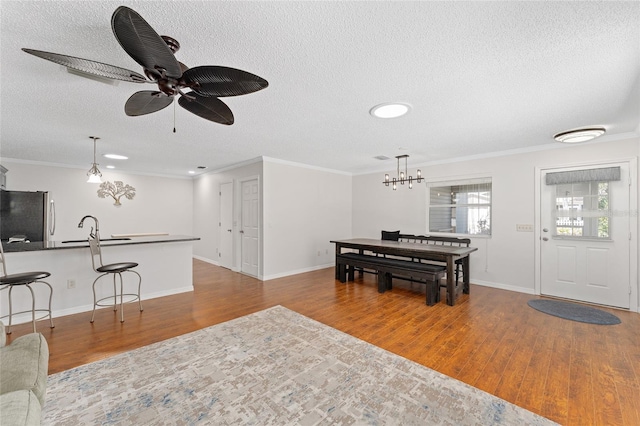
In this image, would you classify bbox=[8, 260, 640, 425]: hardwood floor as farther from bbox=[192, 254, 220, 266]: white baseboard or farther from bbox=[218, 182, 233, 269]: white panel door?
bbox=[192, 254, 220, 266]: white baseboard

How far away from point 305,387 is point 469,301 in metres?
3.12

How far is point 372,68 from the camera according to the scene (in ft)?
6.79

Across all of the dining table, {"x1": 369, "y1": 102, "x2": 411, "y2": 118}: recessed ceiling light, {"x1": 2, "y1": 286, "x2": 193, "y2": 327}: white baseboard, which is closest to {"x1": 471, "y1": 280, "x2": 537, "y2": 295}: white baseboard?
the dining table

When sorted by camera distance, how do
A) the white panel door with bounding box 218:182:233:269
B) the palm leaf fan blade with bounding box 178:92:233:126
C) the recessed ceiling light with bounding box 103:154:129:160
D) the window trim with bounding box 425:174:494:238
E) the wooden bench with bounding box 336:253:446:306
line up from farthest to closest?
the white panel door with bounding box 218:182:233:269 < the recessed ceiling light with bounding box 103:154:129:160 < the window trim with bounding box 425:174:494:238 < the wooden bench with bounding box 336:253:446:306 < the palm leaf fan blade with bounding box 178:92:233:126

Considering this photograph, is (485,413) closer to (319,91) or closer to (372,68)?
(372,68)

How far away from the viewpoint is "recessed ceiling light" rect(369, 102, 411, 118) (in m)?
2.73

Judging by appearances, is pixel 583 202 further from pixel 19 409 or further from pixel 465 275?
pixel 19 409

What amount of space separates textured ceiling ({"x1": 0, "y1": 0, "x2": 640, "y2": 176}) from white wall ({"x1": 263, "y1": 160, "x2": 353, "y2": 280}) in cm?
165

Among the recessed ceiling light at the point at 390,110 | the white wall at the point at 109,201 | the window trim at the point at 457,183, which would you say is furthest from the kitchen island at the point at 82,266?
the window trim at the point at 457,183

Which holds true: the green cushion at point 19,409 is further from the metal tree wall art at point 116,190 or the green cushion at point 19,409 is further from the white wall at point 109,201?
the metal tree wall art at point 116,190

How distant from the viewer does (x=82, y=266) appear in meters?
3.62

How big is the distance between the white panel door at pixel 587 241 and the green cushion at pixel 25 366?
5.91 metres

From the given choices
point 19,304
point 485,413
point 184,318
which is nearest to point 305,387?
point 485,413

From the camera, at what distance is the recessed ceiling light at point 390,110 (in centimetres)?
273
